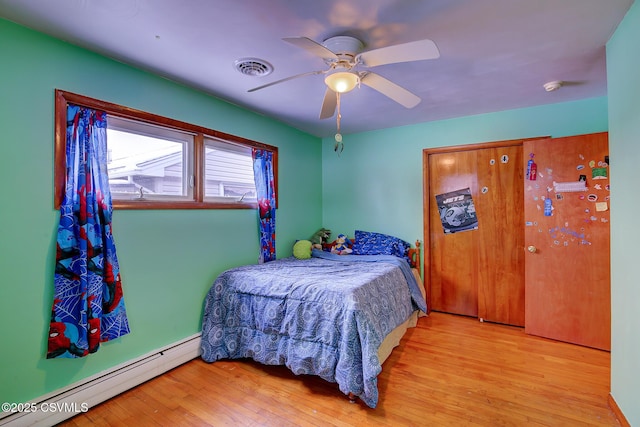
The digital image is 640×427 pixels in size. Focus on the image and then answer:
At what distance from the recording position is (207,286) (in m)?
2.61

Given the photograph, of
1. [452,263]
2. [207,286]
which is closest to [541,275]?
[452,263]

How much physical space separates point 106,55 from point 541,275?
404cm

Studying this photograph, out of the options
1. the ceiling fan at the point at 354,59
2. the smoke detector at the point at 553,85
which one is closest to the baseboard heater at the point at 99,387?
the ceiling fan at the point at 354,59

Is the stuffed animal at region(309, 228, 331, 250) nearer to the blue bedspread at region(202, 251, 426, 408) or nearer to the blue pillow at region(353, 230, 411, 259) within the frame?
the blue pillow at region(353, 230, 411, 259)


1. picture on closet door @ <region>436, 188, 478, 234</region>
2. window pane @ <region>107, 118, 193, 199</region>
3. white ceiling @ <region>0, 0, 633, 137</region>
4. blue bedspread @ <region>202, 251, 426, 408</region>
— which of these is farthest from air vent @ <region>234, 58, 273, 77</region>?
picture on closet door @ <region>436, 188, 478, 234</region>

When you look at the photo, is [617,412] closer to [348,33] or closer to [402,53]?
[402,53]

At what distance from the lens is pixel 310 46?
1.45 metres

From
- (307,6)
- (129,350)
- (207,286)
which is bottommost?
(129,350)

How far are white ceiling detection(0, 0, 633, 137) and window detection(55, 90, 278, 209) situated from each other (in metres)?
0.38

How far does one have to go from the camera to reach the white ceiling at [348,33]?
4.87 ft

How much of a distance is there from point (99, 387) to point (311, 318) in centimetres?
145

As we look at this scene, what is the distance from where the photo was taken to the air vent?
2.01 m

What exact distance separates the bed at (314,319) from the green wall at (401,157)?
3.64 feet

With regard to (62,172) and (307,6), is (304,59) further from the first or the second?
(62,172)
